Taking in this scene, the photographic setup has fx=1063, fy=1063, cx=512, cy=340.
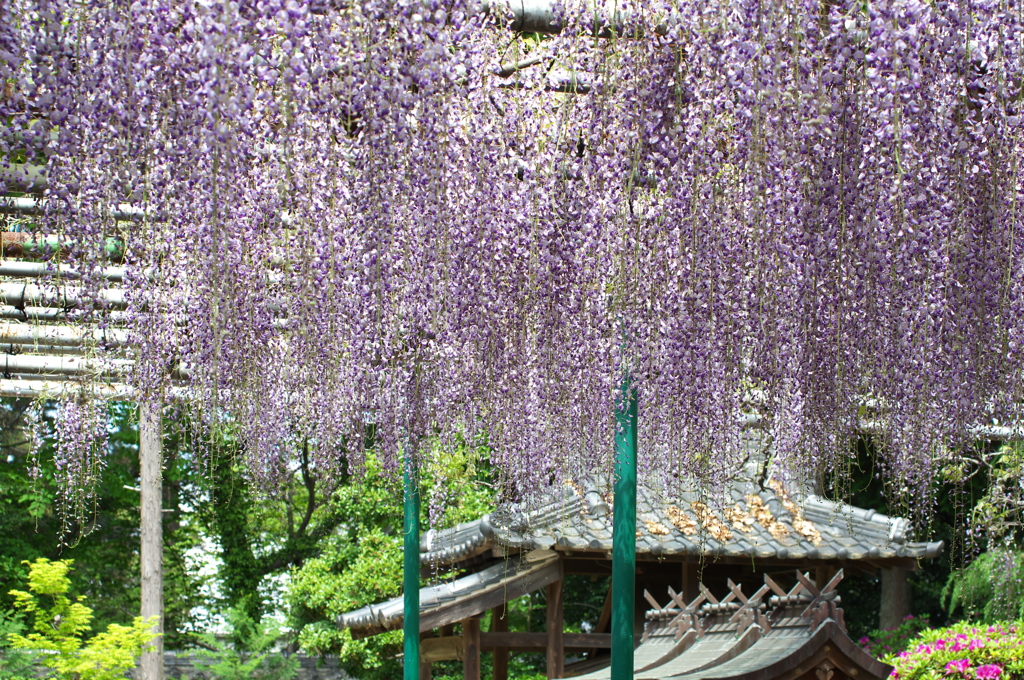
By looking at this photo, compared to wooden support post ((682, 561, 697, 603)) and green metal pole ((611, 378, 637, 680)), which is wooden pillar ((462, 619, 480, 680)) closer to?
wooden support post ((682, 561, 697, 603))

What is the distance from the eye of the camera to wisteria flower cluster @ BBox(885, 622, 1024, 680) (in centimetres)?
783

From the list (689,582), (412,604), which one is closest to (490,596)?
(412,604)

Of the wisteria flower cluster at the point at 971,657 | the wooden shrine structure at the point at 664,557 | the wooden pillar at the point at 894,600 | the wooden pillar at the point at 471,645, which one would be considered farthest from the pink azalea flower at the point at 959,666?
the wooden pillar at the point at 894,600

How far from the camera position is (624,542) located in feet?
15.1

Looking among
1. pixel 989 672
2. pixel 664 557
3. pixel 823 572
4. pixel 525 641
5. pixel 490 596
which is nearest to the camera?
pixel 490 596

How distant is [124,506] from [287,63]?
1400 cm

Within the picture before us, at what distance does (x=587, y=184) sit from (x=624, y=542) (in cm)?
183

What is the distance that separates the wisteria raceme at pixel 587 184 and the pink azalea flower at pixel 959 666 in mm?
4701

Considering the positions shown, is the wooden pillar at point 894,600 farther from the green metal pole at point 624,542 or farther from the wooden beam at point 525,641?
the green metal pole at point 624,542

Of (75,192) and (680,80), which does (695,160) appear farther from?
(75,192)

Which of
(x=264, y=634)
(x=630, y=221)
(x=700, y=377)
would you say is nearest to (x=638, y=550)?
(x=700, y=377)

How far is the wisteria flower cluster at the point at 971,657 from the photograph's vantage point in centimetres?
783

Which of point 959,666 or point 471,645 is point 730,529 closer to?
point 471,645

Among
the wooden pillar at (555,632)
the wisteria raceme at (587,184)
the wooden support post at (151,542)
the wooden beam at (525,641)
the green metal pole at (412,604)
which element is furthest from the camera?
the wooden support post at (151,542)
